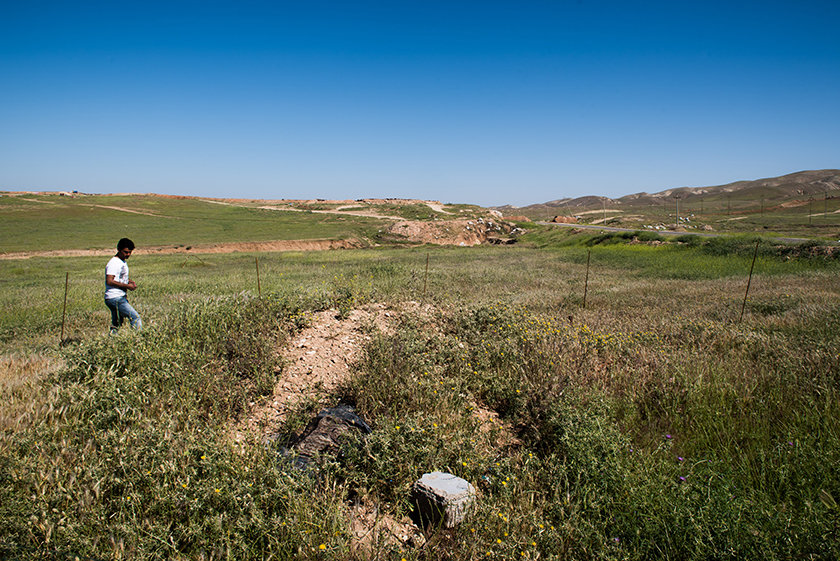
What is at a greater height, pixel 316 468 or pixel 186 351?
pixel 186 351

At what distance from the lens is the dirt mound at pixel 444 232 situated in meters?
44.8

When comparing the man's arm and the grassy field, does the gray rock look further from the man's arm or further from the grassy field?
the man's arm

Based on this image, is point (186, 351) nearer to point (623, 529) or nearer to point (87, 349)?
point (87, 349)

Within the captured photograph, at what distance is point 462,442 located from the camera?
3.93 m

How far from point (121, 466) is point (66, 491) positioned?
14.2 inches

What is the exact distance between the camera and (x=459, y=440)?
3959mm

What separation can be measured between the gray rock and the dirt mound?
41.1m

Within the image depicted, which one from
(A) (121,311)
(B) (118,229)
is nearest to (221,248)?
(B) (118,229)

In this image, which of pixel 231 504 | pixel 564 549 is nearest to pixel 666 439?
pixel 564 549

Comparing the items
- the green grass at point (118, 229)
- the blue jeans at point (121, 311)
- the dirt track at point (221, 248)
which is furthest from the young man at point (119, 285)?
the green grass at point (118, 229)

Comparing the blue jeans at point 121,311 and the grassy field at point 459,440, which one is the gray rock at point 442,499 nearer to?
the grassy field at point 459,440

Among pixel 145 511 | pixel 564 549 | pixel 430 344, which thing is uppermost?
pixel 430 344

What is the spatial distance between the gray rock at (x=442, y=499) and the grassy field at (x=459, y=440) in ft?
0.37

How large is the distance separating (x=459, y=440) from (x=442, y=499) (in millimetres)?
882
